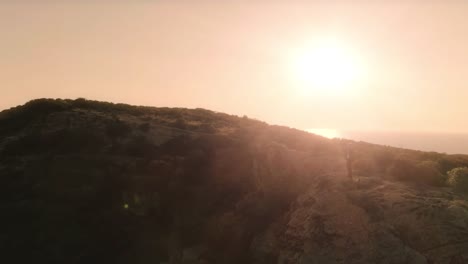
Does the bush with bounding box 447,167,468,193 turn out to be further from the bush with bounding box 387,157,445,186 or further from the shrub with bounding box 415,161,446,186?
the bush with bounding box 387,157,445,186

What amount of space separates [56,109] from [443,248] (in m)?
41.1

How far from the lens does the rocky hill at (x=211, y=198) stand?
2631 cm

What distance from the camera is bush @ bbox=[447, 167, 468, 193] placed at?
30862mm

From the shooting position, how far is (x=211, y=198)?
34594 mm

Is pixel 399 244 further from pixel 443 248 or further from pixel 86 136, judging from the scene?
pixel 86 136

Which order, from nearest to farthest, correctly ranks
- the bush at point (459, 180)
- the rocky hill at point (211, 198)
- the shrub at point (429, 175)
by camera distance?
the rocky hill at point (211, 198)
the bush at point (459, 180)
the shrub at point (429, 175)

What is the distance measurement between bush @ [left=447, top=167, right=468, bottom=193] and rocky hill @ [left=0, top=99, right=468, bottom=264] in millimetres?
102

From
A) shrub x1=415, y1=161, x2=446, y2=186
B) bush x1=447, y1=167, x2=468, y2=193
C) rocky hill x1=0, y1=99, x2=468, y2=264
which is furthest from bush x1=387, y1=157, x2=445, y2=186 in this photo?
bush x1=447, y1=167, x2=468, y2=193

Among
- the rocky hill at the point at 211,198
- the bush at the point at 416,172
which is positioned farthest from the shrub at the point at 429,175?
the rocky hill at the point at 211,198

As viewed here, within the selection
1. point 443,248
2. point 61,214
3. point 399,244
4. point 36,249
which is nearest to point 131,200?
point 61,214

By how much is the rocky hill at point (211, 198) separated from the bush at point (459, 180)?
10 centimetres

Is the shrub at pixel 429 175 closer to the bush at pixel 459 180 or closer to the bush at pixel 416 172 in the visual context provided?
the bush at pixel 416 172

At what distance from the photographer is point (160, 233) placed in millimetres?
32406

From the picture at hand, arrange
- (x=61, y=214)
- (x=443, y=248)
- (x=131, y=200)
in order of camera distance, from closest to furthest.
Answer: (x=443, y=248) → (x=61, y=214) → (x=131, y=200)
